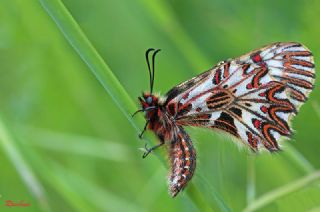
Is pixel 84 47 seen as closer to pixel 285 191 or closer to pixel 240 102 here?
pixel 240 102

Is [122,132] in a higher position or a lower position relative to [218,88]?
lower

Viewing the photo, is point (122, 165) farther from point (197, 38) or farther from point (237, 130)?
point (237, 130)

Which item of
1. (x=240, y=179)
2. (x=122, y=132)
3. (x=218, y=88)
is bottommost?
(x=240, y=179)

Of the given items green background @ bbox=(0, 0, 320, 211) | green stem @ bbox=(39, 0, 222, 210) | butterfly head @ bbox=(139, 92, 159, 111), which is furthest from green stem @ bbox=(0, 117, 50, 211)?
green stem @ bbox=(39, 0, 222, 210)

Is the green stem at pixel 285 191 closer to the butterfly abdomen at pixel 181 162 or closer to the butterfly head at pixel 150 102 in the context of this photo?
the butterfly abdomen at pixel 181 162

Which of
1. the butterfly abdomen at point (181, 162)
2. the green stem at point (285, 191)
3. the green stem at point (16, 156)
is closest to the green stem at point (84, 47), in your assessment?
the butterfly abdomen at point (181, 162)

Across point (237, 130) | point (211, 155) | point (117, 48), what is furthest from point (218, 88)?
point (117, 48)

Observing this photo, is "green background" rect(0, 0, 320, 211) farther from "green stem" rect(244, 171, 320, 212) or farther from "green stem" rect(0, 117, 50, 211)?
"green stem" rect(244, 171, 320, 212)
